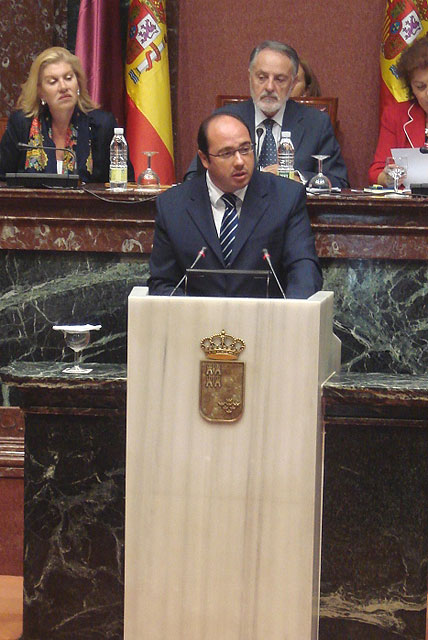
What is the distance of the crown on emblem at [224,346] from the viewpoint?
2520mm

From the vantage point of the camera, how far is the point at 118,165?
419cm

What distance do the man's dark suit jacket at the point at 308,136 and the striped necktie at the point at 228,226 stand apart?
47.2 inches

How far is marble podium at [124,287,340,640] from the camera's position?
2529 mm

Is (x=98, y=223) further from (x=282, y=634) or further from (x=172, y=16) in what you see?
(x=172, y=16)

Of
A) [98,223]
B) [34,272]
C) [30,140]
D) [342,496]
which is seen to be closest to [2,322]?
[34,272]

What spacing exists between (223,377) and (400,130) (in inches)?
117

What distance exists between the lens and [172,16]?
6.43m

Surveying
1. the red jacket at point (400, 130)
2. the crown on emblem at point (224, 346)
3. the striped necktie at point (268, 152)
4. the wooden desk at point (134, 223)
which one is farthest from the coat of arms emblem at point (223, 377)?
the red jacket at point (400, 130)

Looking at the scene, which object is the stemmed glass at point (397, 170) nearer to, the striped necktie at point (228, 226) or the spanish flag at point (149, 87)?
the striped necktie at point (228, 226)

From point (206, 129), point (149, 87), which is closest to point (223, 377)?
point (206, 129)

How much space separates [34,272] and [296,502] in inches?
70.5

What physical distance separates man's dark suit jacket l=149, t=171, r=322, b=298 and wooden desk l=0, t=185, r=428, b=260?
0.44m

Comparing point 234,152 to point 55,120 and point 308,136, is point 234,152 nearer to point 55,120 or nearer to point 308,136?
point 308,136

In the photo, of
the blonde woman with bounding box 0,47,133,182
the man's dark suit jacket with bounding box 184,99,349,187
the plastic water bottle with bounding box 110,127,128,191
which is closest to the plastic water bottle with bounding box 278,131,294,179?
the man's dark suit jacket with bounding box 184,99,349,187
